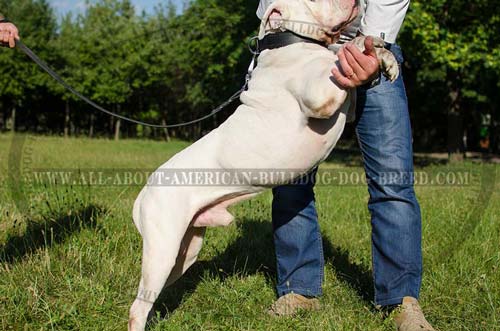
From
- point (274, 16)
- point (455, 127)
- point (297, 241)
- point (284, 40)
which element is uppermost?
point (274, 16)

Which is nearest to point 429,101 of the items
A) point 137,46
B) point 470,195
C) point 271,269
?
point 137,46

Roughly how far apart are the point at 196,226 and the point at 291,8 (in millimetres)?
A: 1062

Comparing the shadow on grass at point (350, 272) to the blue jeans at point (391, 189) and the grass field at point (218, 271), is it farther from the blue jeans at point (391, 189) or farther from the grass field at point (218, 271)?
the blue jeans at point (391, 189)

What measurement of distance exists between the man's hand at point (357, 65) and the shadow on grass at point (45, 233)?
2.62 metres

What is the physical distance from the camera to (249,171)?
7.79 feet

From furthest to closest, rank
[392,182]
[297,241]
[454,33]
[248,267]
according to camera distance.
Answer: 1. [454,33]
2. [248,267]
3. [297,241]
4. [392,182]

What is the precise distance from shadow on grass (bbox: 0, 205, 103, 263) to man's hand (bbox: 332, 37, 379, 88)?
262 centimetres

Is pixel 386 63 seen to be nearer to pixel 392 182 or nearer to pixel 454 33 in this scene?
pixel 392 182

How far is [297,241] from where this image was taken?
334 centimetres

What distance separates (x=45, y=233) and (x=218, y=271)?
1342 mm

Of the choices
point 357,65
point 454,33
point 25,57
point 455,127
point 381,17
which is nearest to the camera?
point 357,65

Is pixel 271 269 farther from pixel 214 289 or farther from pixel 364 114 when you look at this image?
pixel 364 114

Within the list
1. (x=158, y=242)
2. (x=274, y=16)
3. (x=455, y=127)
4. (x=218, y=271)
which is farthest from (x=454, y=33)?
(x=158, y=242)

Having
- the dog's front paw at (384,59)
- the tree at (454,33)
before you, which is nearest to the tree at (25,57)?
the tree at (454,33)
